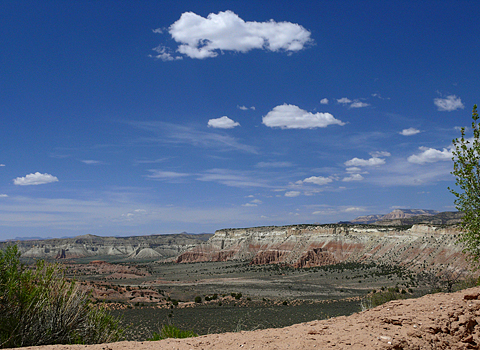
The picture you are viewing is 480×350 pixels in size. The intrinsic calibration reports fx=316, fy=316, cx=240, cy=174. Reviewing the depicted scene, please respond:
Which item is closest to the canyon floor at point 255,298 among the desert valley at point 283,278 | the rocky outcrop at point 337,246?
the desert valley at point 283,278

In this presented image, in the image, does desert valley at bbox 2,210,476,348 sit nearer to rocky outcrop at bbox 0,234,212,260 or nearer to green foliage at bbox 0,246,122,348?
green foliage at bbox 0,246,122,348

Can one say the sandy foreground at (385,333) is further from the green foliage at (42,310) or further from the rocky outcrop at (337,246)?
the rocky outcrop at (337,246)

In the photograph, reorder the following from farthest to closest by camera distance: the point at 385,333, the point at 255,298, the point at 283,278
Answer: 1. the point at 283,278
2. the point at 255,298
3. the point at 385,333

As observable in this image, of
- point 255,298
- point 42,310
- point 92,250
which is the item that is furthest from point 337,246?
point 92,250

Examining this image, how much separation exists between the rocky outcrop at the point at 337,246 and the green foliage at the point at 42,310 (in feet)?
180

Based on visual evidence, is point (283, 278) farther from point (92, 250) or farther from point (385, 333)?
point (92, 250)

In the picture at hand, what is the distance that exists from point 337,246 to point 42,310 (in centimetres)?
9126

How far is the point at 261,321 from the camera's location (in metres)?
27.4

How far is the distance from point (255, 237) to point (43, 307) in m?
118

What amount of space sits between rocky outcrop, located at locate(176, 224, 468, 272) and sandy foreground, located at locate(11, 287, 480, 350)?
Result: 169ft

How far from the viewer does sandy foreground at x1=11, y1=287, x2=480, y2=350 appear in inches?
244

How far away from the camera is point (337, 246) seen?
92250 millimetres

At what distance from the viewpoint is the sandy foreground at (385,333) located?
6207 millimetres

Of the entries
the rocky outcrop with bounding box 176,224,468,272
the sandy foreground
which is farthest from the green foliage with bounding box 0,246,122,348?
the rocky outcrop with bounding box 176,224,468,272
